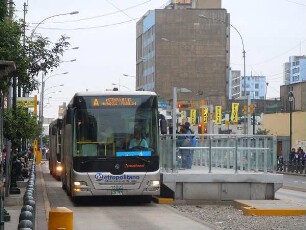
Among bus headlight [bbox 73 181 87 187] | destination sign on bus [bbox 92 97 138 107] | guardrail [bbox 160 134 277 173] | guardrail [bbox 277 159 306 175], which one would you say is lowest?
guardrail [bbox 277 159 306 175]

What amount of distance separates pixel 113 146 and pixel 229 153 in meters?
4.46

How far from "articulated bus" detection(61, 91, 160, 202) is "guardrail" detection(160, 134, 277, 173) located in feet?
6.14

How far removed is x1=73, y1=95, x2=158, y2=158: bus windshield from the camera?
2245 centimetres

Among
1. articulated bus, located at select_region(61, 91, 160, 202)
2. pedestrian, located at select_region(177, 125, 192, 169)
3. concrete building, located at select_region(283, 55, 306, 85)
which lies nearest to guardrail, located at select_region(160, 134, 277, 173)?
pedestrian, located at select_region(177, 125, 192, 169)

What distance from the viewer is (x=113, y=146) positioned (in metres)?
22.5

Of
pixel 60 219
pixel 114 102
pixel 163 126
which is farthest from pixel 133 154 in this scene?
pixel 60 219

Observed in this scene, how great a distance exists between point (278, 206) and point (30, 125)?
14.5 metres

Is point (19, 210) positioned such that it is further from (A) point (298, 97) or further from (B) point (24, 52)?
(A) point (298, 97)

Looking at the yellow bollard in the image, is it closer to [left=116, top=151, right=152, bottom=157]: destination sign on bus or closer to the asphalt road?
the asphalt road

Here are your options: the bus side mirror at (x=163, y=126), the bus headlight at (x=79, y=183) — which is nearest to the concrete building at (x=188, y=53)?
the bus side mirror at (x=163, y=126)

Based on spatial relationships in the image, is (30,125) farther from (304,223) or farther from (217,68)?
(217,68)

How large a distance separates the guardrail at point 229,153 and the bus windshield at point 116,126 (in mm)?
1837

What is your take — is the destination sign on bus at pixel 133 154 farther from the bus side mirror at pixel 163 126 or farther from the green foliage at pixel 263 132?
the green foliage at pixel 263 132

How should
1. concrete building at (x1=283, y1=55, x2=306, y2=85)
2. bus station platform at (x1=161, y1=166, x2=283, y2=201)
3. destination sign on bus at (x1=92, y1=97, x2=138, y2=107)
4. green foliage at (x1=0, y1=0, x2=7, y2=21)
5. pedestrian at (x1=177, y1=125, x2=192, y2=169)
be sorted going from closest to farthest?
1. green foliage at (x1=0, y1=0, x2=7, y2=21)
2. destination sign on bus at (x1=92, y1=97, x2=138, y2=107)
3. bus station platform at (x1=161, y1=166, x2=283, y2=201)
4. pedestrian at (x1=177, y1=125, x2=192, y2=169)
5. concrete building at (x1=283, y1=55, x2=306, y2=85)
